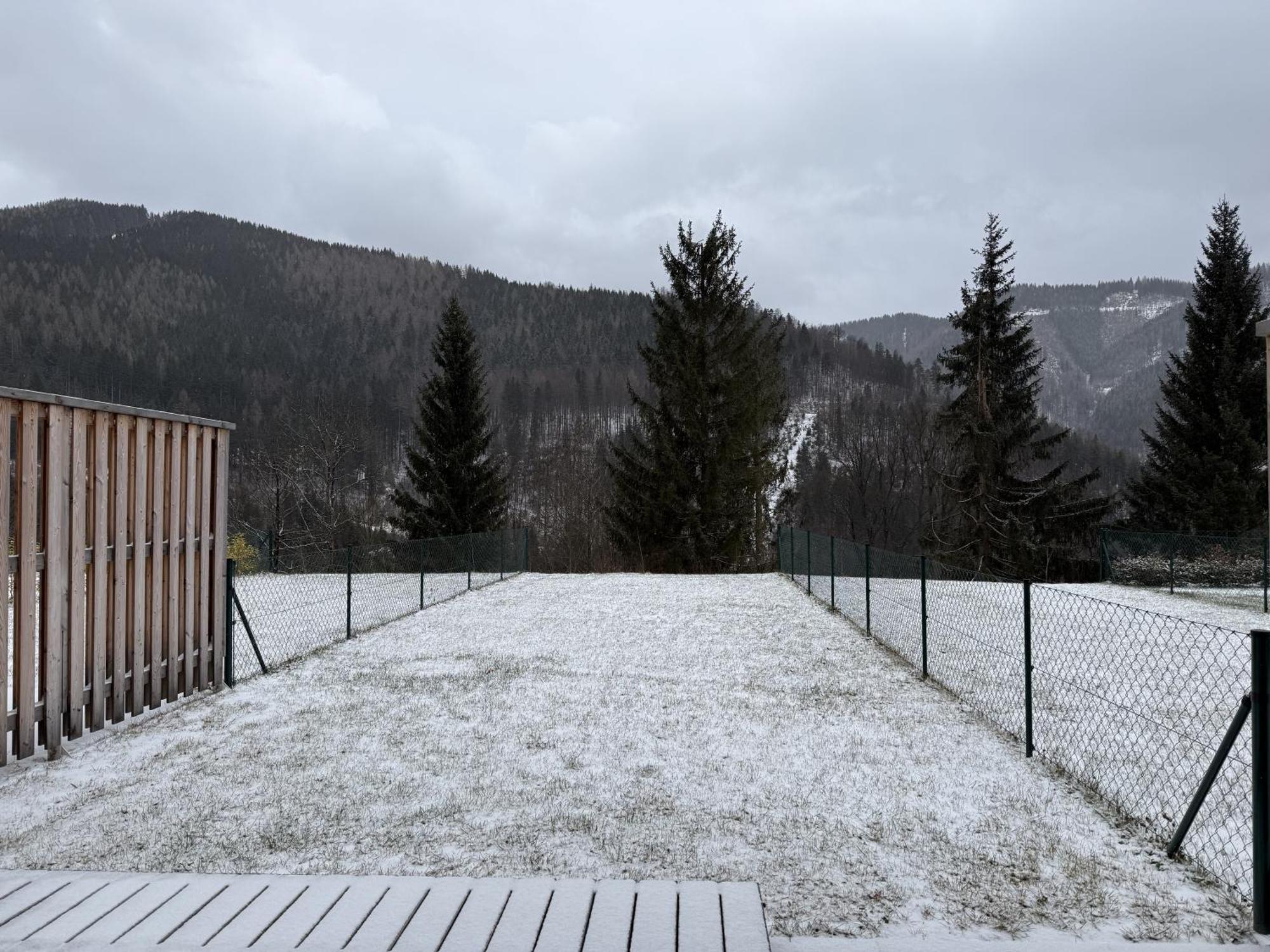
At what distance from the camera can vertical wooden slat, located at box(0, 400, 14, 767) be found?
4.42m

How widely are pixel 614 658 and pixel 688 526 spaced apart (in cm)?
1490

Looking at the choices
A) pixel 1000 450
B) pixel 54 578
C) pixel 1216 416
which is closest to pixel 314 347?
pixel 1000 450

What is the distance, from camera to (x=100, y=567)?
525 centimetres

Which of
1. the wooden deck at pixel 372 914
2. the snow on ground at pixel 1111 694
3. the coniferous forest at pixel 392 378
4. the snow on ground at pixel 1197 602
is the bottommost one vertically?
the snow on ground at pixel 1197 602

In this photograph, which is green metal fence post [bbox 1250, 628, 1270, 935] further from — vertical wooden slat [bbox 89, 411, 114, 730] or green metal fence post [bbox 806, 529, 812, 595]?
green metal fence post [bbox 806, 529, 812, 595]

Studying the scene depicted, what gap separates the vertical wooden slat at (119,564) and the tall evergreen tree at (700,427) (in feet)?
59.4

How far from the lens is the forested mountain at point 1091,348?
396 feet

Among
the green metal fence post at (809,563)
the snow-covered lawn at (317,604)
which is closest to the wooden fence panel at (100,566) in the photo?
the snow-covered lawn at (317,604)

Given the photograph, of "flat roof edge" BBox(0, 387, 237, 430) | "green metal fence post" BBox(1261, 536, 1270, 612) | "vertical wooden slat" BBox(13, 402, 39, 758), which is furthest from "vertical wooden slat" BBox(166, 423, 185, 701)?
"green metal fence post" BBox(1261, 536, 1270, 612)

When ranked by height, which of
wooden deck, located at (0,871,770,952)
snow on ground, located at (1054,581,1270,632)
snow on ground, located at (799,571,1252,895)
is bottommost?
snow on ground, located at (1054,581,1270,632)

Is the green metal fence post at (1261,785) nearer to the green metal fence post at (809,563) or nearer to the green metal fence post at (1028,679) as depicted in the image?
the green metal fence post at (1028,679)

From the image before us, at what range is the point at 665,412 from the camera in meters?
23.9

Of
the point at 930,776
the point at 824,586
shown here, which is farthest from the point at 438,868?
the point at 824,586

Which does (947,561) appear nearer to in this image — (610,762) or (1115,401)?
(610,762)
